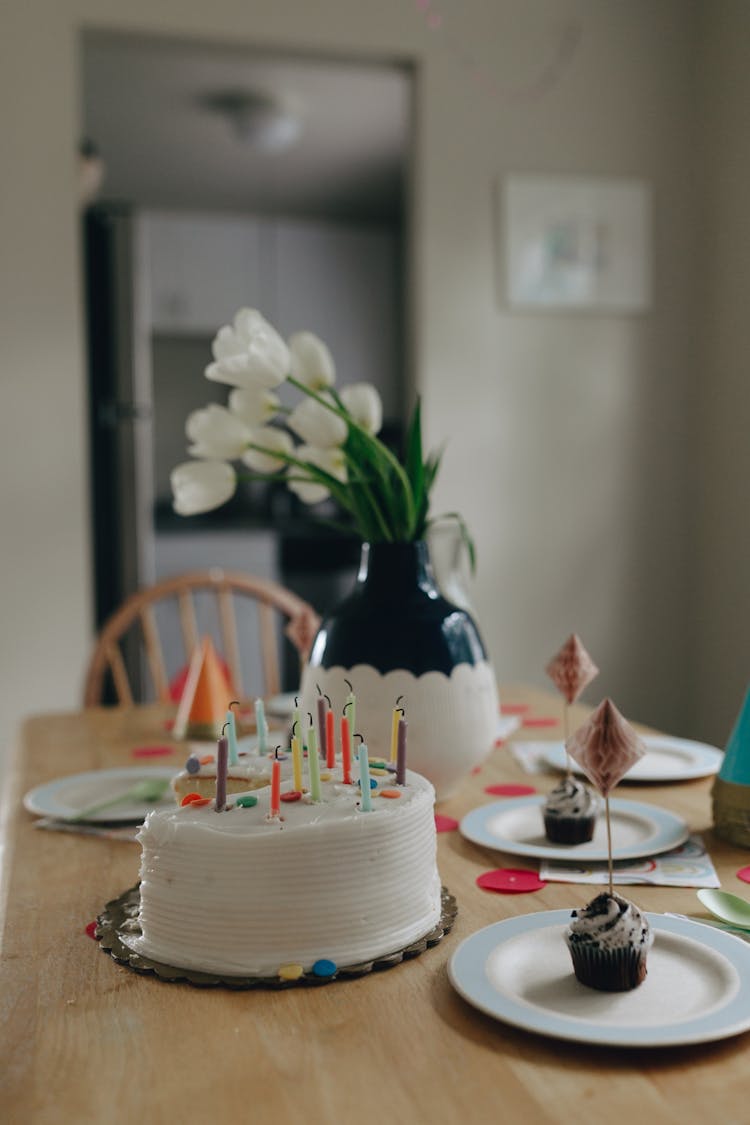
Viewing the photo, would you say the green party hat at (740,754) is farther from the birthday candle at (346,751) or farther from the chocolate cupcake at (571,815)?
the birthday candle at (346,751)

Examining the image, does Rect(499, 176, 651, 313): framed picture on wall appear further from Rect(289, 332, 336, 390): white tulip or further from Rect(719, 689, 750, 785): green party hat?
Rect(719, 689, 750, 785): green party hat

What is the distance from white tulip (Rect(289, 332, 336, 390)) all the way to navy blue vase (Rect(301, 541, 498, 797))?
0.65ft

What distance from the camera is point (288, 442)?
49.1 inches

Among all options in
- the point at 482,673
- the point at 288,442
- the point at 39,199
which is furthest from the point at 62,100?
the point at 482,673

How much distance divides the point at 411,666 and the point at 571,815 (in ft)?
0.73

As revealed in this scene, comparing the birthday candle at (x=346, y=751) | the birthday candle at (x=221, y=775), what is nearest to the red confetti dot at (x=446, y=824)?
the birthday candle at (x=346, y=751)

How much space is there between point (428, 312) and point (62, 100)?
3.69ft

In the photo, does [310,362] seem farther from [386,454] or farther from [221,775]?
[221,775]

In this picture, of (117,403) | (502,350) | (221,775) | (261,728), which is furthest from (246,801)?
(117,403)

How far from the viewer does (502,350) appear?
10.4ft

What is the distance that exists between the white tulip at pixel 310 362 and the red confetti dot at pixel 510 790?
50cm

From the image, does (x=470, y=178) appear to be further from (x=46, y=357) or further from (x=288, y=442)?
(x=288, y=442)

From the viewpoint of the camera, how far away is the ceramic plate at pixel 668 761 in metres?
1.27

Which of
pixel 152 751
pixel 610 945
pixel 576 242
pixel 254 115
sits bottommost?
pixel 152 751
